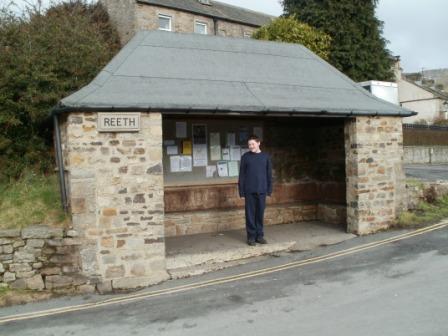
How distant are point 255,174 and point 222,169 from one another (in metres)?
1.81

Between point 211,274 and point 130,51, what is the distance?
4452 mm

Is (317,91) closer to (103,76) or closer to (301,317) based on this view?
(103,76)

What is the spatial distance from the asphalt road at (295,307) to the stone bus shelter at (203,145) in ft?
3.94

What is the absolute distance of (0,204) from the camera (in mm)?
7543

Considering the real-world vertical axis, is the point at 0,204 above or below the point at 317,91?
below

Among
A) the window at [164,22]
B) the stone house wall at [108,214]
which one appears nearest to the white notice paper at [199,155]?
the stone house wall at [108,214]

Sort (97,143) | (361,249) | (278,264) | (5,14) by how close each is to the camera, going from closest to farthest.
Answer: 1. (97,143)
2. (278,264)
3. (361,249)
4. (5,14)

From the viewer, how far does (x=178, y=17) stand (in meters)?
24.2

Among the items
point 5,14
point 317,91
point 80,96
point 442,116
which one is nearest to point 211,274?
point 80,96

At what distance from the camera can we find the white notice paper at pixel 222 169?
9.55m

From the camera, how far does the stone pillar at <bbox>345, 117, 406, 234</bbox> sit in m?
8.72

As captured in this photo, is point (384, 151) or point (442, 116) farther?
point (442, 116)

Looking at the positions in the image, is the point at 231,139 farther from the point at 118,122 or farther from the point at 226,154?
the point at 118,122

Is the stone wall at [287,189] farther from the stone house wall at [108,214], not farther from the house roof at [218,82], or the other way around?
the stone house wall at [108,214]
